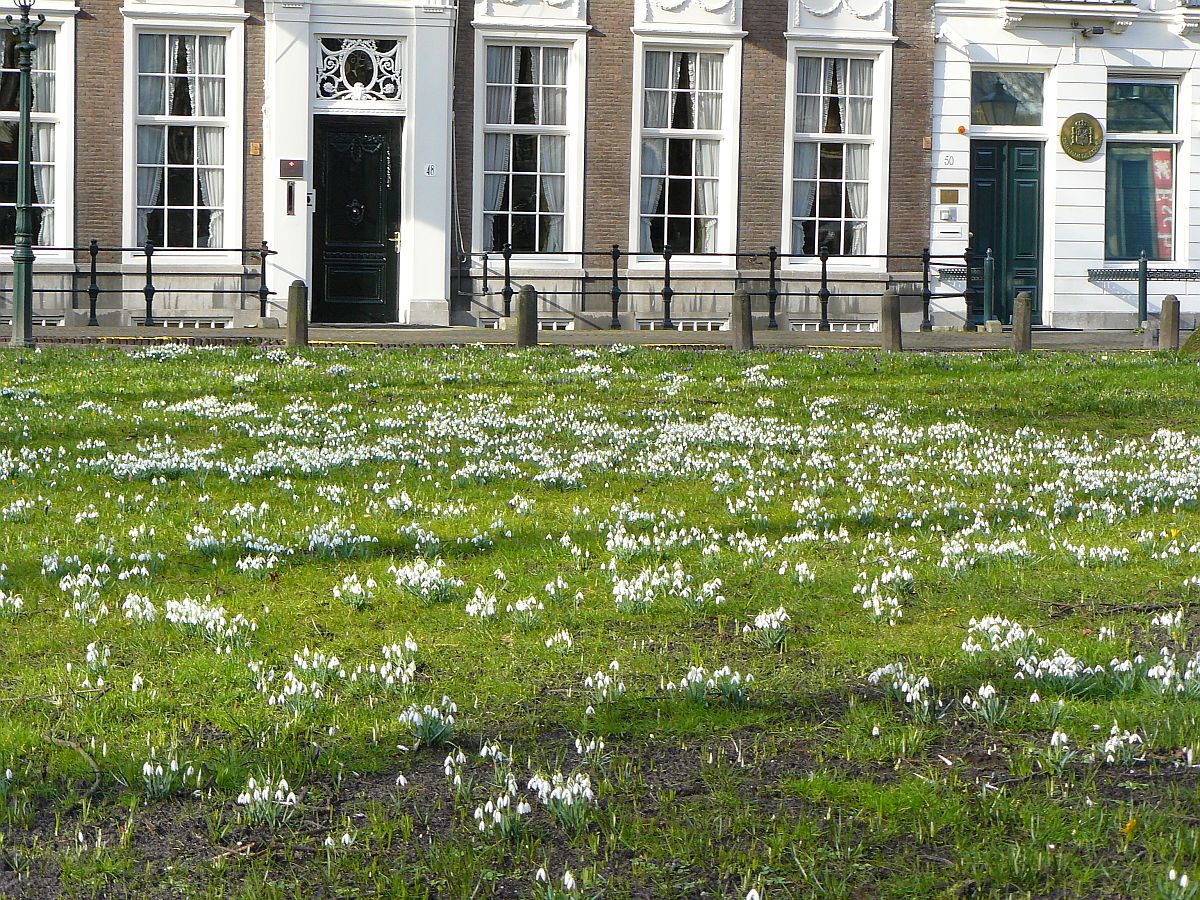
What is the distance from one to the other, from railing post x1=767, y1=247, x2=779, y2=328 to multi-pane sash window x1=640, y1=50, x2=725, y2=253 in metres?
0.99

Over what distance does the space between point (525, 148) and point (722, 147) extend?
3.04 meters

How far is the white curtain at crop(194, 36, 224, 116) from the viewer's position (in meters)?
23.2

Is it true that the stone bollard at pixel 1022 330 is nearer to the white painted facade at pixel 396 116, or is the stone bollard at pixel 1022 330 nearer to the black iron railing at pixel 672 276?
the black iron railing at pixel 672 276

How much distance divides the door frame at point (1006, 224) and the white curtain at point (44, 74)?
45.7 feet

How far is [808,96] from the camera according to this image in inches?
981

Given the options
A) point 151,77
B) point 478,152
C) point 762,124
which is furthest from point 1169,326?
point 151,77

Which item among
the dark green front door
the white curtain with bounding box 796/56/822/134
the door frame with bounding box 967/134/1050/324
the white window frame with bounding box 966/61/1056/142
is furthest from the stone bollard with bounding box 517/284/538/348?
the white window frame with bounding box 966/61/1056/142

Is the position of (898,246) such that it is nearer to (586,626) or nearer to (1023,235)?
(1023,235)

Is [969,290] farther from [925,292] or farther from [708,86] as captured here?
[708,86]

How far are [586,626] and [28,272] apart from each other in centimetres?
1465

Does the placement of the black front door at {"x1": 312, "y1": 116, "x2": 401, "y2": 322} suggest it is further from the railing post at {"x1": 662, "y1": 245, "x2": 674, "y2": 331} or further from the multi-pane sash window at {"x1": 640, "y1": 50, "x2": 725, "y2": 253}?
the railing post at {"x1": 662, "y1": 245, "x2": 674, "y2": 331}

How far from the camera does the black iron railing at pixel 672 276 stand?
23.9 meters

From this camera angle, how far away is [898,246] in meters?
25.3

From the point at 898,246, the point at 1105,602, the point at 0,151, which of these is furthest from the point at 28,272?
the point at 1105,602
